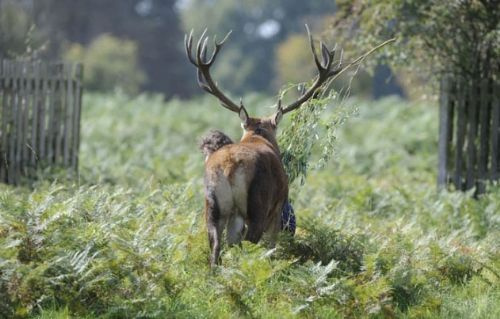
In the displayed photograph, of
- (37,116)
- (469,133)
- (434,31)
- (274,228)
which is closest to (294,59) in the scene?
(469,133)

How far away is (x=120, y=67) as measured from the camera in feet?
171

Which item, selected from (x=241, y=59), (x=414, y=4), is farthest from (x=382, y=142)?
(x=241, y=59)

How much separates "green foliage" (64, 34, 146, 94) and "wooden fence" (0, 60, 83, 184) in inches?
1313

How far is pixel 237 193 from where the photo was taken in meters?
8.20

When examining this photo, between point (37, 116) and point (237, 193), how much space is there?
7.22 metres

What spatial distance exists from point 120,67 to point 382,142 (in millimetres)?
30360

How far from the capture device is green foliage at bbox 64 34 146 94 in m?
49.5

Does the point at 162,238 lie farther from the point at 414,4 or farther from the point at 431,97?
the point at 431,97

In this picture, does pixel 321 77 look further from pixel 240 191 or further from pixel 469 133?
pixel 469 133

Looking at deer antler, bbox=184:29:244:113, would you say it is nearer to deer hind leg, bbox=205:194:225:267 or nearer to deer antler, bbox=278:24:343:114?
deer antler, bbox=278:24:343:114

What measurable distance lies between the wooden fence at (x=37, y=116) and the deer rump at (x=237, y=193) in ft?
21.3

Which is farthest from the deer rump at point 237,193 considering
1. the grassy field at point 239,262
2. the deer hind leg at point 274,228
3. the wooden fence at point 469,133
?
the wooden fence at point 469,133

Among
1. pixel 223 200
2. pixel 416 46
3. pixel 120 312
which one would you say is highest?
pixel 416 46

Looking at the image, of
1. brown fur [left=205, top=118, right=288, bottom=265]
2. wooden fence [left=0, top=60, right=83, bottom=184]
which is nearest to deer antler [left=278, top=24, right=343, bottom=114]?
brown fur [left=205, top=118, right=288, bottom=265]
